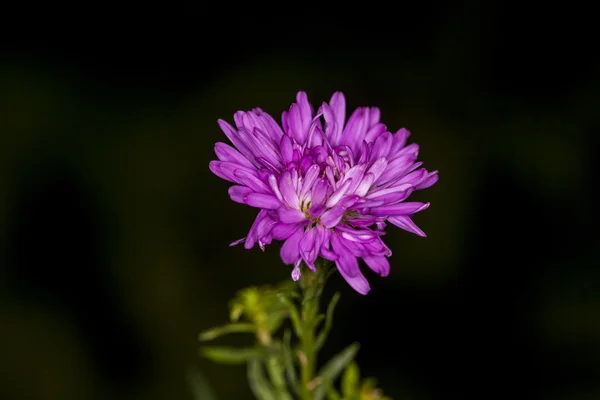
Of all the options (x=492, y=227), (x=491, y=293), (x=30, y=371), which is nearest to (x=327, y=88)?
(x=492, y=227)

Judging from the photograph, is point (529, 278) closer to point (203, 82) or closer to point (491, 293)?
point (491, 293)

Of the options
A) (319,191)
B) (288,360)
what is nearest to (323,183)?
(319,191)

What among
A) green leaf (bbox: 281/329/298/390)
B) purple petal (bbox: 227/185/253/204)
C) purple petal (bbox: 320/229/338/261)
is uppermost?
purple petal (bbox: 227/185/253/204)

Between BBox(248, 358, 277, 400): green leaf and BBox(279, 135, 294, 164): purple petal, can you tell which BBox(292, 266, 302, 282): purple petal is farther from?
BBox(248, 358, 277, 400): green leaf

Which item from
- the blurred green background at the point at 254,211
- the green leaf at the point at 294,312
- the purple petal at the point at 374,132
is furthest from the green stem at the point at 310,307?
the blurred green background at the point at 254,211

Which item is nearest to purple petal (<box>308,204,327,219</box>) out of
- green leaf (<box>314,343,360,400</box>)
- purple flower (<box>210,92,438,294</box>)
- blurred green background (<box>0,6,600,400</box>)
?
purple flower (<box>210,92,438,294</box>)

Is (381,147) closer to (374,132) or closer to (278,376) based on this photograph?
(374,132)

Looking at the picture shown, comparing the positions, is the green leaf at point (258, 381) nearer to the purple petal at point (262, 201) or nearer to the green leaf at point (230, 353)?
the green leaf at point (230, 353)
